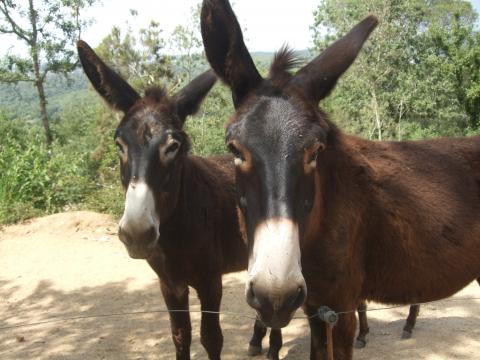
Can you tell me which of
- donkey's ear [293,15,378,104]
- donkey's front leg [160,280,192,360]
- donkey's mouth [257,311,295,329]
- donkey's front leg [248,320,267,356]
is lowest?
donkey's front leg [248,320,267,356]

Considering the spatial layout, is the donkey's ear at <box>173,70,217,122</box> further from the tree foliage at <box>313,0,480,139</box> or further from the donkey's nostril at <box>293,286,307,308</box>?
the tree foliage at <box>313,0,480,139</box>

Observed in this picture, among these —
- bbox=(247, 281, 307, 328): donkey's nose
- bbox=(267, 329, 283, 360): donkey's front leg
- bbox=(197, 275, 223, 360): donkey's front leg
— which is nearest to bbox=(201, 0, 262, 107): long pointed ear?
bbox=(247, 281, 307, 328): donkey's nose

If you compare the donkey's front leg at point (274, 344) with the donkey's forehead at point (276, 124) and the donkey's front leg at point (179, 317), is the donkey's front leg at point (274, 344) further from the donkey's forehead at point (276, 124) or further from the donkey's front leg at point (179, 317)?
the donkey's forehead at point (276, 124)

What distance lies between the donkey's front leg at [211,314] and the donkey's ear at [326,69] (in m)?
2.16

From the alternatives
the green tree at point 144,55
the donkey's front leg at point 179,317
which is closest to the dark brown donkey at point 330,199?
the donkey's front leg at point 179,317

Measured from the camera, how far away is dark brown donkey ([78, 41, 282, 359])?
3031 millimetres

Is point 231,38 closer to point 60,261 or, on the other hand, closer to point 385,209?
point 385,209

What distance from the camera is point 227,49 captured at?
87.7 inches

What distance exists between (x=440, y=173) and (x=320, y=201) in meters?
1.21

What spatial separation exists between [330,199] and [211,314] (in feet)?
6.19

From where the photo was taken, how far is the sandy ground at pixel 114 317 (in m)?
4.50

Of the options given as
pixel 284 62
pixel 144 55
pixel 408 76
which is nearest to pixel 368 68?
pixel 408 76

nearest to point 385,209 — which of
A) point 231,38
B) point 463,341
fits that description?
point 231,38

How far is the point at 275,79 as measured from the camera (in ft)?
7.32
